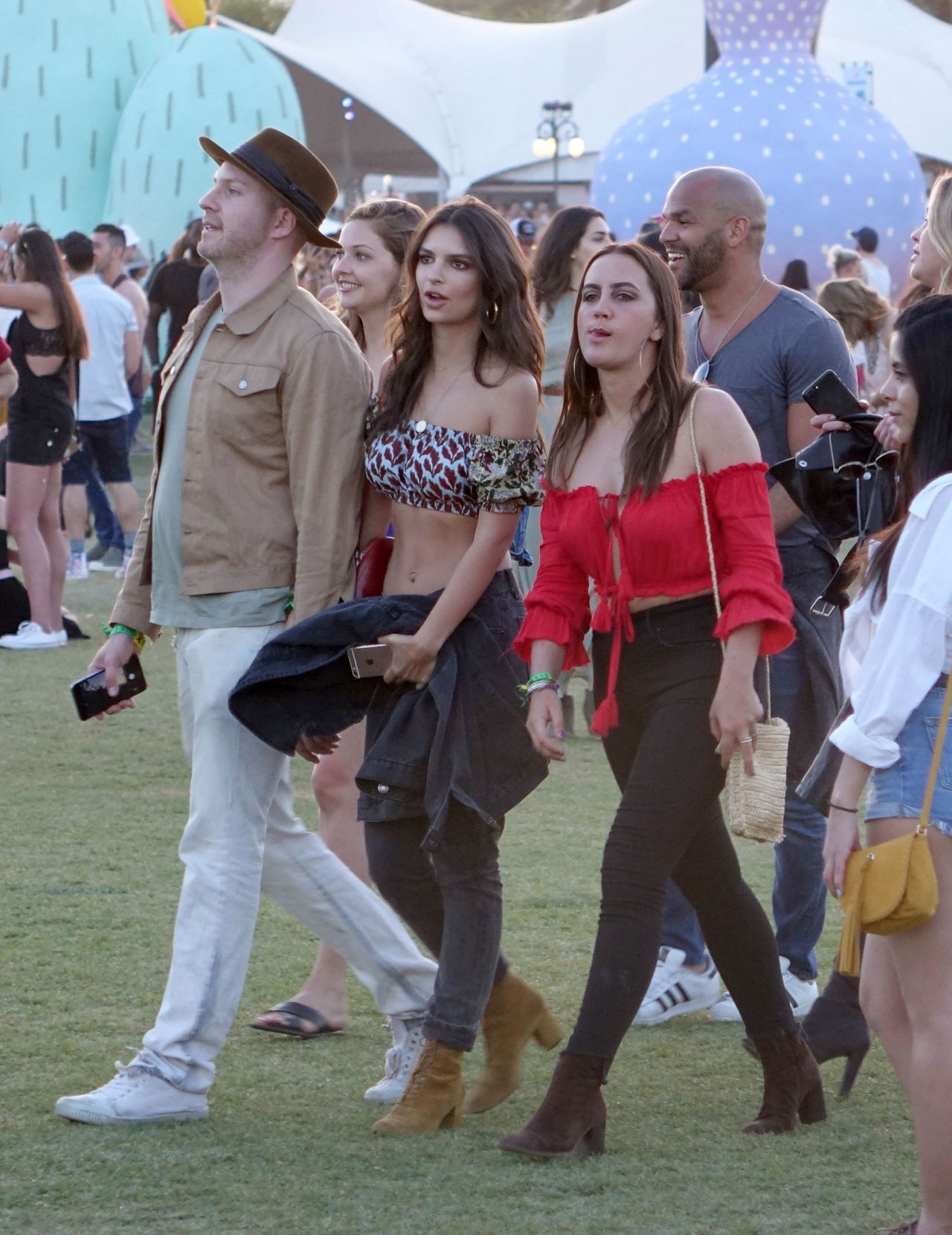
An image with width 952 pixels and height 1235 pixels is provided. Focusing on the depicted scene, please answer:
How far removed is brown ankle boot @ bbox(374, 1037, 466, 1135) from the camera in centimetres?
374

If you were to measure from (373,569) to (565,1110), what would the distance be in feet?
4.12

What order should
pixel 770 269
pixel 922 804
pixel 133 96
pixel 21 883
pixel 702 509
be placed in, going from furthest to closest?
pixel 133 96
pixel 770 269
pixel 21 883
pixel 702 509
pixel 922 804

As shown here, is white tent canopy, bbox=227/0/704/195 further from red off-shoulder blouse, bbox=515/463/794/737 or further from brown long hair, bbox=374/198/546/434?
red off-shoulder blouse, bbox=515/463/794/737

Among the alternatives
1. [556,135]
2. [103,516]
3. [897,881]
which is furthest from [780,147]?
[897,881]

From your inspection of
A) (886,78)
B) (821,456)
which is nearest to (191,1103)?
(821,456)

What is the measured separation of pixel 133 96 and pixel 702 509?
68.4 ft

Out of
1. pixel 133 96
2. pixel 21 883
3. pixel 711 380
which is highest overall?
pixel 133 96

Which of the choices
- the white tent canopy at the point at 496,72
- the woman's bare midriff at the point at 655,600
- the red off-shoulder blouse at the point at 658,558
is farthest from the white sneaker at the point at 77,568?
the white tent canopy at the point at 496,72

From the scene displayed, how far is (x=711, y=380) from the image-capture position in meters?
4.55

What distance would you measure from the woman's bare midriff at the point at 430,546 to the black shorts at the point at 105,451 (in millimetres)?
8728

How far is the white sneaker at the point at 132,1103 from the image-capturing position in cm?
374

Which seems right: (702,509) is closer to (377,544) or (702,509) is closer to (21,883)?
(377,544)

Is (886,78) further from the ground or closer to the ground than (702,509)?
further from the ground

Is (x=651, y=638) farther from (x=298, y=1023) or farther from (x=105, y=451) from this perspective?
(x=105, y=451)
